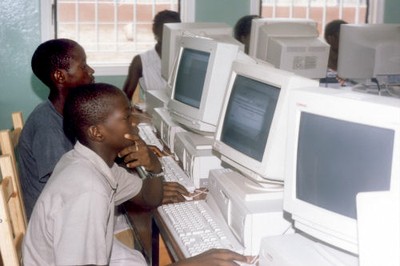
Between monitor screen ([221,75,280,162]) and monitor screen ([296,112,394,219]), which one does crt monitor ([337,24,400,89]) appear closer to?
monitor screen ([221,75,280,162])

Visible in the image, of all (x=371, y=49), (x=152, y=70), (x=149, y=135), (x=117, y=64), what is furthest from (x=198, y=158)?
(x=117, y=64)

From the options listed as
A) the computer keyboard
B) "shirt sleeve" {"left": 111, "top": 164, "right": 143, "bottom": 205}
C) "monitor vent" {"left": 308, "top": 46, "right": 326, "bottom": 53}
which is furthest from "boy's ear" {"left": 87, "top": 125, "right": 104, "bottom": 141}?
"monitor vent" {"left": 308, "top": 46, "right": 326, "bottom": 53}

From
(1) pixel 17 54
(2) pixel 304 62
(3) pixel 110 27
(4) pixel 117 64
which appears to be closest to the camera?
(2) pixel 304 62

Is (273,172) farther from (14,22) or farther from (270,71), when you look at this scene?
(14,22)

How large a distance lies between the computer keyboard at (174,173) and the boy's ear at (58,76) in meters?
0.57

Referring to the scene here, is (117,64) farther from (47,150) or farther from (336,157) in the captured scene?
(336,157)

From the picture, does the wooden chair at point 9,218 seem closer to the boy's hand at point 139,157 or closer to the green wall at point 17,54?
the boy's hand at point 139,157

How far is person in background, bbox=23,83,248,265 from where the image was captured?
4.67 ft

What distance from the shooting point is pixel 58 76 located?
222cm

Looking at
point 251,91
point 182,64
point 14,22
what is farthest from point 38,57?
point 14,22

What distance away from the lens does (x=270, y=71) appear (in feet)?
5.76

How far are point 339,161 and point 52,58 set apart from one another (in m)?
1.29

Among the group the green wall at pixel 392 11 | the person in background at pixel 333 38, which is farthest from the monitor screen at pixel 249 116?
the green wall at pixel 392 11

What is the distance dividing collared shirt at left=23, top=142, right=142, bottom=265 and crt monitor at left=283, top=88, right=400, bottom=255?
1.68 ft
